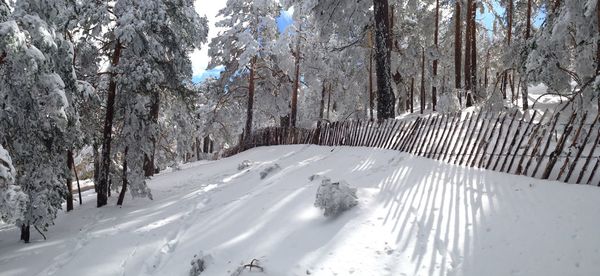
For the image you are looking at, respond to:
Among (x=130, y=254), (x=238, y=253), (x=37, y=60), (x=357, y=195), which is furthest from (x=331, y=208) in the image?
(x=37, y=60)

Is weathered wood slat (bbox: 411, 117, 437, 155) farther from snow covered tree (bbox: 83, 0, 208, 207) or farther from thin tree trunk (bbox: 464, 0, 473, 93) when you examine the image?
thin tree trunk (bbox: 464, 0, 473, 93)

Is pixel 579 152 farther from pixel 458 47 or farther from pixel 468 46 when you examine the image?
pixel 458 47

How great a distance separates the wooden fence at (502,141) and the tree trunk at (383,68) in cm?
93

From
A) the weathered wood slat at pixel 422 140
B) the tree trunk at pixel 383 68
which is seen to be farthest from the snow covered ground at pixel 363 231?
the tree trunk at pixel 383 68

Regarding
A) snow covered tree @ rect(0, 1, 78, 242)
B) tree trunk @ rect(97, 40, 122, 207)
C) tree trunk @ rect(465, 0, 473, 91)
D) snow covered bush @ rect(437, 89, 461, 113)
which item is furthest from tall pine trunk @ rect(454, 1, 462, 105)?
snow covered tree @ rect(0, 1, 78, 242)

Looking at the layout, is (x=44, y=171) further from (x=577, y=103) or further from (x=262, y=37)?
(x=262, y=37)

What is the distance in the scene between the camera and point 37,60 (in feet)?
19.4

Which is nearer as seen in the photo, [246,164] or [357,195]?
[357,195]

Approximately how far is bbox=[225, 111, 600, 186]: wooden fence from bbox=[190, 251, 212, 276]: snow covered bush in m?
4.42

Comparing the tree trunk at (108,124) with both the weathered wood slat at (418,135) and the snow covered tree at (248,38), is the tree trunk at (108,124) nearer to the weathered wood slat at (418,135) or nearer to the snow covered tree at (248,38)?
the weathered wood slat at (418,135)

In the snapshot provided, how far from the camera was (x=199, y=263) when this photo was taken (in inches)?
208

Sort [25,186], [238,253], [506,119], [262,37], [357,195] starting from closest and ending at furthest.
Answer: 1. [238,253]
2. [357,195]
3. [506,119]
4. [25,186]
5. [262,37]

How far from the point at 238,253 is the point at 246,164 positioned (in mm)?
8424

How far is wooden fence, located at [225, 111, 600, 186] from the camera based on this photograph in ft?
17.4
